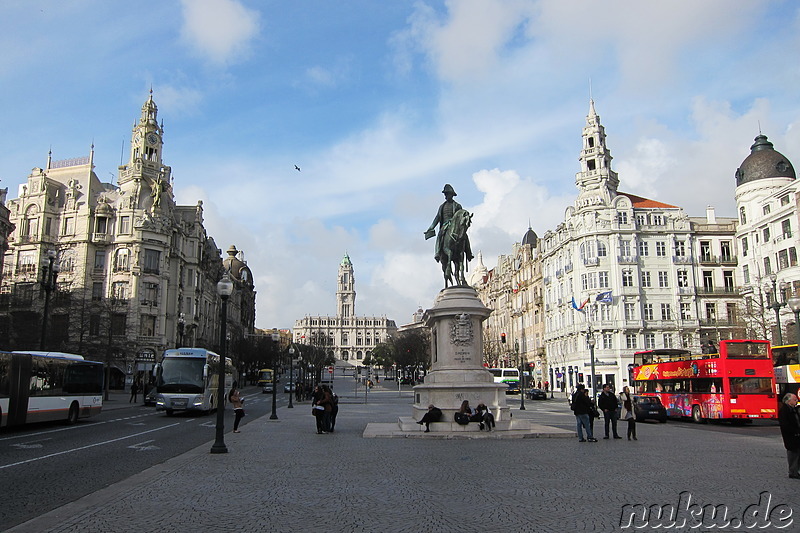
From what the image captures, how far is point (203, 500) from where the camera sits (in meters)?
9.66

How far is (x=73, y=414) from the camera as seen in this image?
A: 86.7ft

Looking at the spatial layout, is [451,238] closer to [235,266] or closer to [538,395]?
[538,395]

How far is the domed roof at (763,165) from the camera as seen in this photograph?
64.6 meters

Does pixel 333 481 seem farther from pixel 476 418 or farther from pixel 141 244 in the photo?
pixel 141 244

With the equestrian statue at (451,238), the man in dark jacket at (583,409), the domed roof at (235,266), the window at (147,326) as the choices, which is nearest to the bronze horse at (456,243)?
the equestrian statue at (451,238)

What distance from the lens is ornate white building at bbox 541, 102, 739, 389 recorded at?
68812 mm

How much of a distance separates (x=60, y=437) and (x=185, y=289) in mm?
62605

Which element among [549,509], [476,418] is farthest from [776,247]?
[549,509]

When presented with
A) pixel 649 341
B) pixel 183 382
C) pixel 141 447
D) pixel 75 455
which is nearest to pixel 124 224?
pixel 183 382

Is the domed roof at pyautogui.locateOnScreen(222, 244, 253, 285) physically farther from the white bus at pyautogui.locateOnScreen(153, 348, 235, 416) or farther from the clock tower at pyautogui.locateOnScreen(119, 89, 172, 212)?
the white bus at pyautogui.locateOnScreen(153, 348, 235, 416)

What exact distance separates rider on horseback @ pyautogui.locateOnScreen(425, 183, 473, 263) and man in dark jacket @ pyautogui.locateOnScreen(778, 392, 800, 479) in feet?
44.4

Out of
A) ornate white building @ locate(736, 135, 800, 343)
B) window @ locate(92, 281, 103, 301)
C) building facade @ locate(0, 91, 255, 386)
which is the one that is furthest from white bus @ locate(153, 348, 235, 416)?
ornate white building @ locate(736, 135, 800, 343)

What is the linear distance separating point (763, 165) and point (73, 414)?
67.2 m

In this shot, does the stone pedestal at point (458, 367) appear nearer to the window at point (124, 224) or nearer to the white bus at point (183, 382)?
the white bus at point (183, 382)
